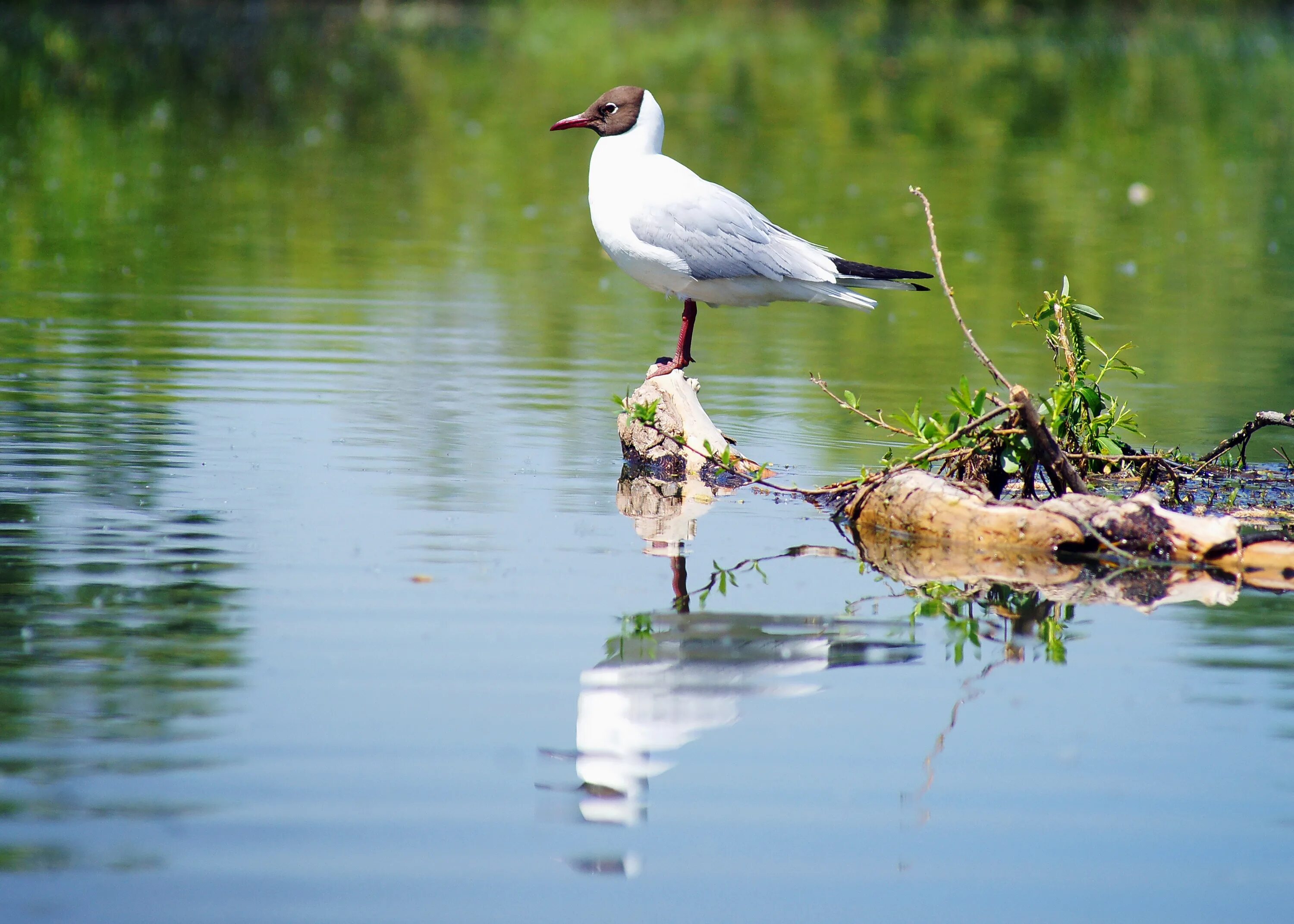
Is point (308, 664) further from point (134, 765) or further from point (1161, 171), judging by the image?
point (1161, 171)

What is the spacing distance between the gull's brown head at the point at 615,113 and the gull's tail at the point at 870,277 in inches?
45.6

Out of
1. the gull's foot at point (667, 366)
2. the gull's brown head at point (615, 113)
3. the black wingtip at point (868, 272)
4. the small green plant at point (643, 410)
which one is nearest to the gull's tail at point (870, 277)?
the black wingtip at point (868, 272)

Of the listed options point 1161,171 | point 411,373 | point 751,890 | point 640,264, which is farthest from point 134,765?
point 1161,171

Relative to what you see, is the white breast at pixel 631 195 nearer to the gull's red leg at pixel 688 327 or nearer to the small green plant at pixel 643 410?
the gull's red leg at pixel 688 327

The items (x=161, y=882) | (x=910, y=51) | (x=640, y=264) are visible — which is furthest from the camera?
(x=910, y=51)

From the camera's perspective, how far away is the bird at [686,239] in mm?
7789

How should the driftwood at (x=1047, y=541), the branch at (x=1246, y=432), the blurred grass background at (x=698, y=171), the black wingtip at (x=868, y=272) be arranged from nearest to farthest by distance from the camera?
the driftwood at (x=1047, y=541), the branch at (x=1246, y=432), the black wingtip at (x=868, y=272), the blurred grass background at (x=698, y=171)

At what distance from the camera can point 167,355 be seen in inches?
→ 393

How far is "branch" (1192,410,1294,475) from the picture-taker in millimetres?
7230

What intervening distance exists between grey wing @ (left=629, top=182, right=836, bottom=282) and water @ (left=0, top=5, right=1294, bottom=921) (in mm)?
870

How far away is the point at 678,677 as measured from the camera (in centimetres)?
495

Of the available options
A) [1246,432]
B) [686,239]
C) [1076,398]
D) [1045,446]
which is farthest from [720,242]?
[1246,432]

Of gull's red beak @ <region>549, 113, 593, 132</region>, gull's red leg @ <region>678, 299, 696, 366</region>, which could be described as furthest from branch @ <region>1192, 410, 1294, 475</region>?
gull's red beak @ <region>549, 113, 593, 132</region>

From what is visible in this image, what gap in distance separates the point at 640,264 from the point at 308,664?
3.35 metres
